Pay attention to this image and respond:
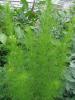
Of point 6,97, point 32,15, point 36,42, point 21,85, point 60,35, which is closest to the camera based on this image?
point 21,85

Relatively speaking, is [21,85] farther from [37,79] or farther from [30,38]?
[30,38]

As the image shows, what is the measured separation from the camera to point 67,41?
2320 mm

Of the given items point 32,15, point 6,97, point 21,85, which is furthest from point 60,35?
point 21,85

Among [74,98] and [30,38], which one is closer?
[30,38]

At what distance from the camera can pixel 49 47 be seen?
7.57 feet

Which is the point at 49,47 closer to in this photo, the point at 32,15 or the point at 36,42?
the point at 36,42

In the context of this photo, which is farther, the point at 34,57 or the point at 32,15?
the point at 32,15

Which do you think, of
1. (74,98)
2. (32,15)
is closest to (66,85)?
(74,98)

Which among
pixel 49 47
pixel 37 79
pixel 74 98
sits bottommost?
pixel 74 98

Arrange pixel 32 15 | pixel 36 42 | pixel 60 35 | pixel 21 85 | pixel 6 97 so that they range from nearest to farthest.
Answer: pixel 21 85, pixel 36 42, pixel 6 97, pixel 60 35, pixel 32 15

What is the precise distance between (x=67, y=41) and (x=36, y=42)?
0.63 ft

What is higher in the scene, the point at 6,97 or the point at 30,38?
the point at 30,38

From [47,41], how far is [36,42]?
0.37 feet

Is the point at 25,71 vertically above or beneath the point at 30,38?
beneath
